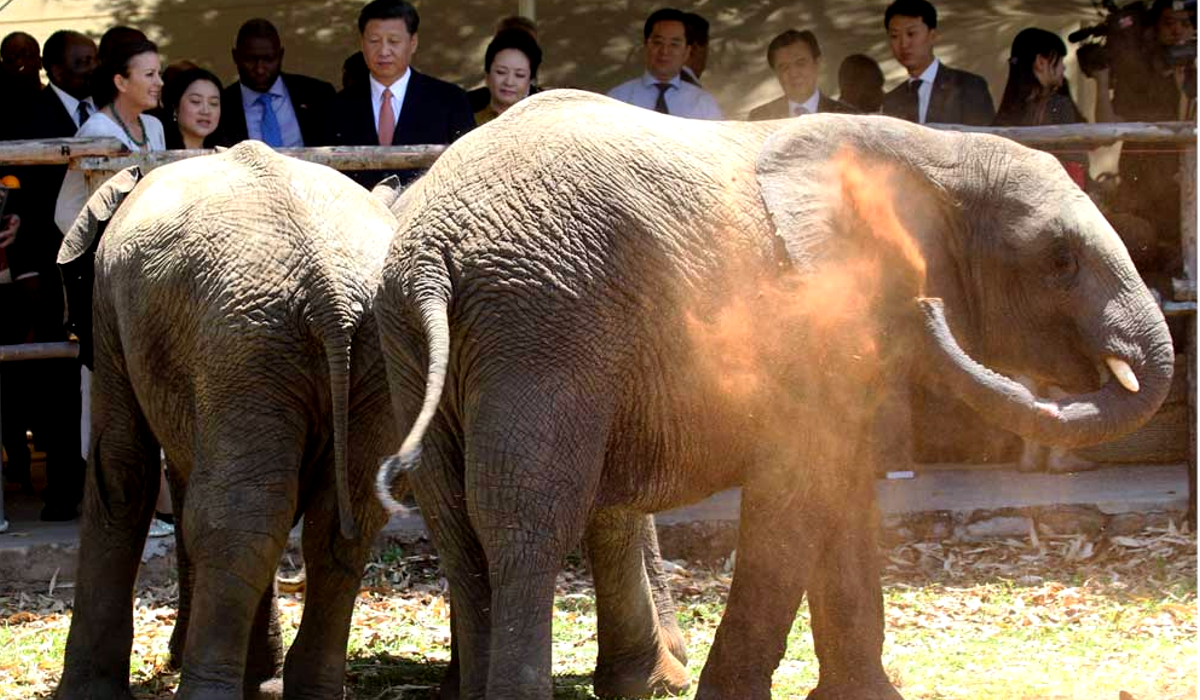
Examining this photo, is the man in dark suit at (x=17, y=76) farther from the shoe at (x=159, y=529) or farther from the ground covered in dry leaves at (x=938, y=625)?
the ground covered in dry leaves at (x=938, y=625)

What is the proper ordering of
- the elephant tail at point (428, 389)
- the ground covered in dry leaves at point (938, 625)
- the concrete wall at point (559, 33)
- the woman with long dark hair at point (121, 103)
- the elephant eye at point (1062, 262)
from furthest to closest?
the concrete wall at point (559, 33) < the woman with long dark hair at point (121, 103) < the ground covered in dry leaves at point (938, 625) < the elephant eye at point (1062, 262) < the elephant tail at point (428, 389)

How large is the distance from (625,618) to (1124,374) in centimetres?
213

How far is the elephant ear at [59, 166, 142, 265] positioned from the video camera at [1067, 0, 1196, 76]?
570cm

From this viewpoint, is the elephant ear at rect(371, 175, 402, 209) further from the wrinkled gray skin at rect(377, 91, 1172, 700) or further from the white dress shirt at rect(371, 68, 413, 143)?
the white dress shirt at rect(371, 68, 413, 143)

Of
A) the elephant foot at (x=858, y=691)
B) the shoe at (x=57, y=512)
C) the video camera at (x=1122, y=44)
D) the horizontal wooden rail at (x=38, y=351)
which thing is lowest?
the elephant foot at (x=858, y=691)

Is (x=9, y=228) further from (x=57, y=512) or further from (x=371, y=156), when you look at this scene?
(x=371, y=156)

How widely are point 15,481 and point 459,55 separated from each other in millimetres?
3806

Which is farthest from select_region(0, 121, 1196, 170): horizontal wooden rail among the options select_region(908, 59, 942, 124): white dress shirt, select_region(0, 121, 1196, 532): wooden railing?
select_region(908, 59, 942, 124): white dress shirt

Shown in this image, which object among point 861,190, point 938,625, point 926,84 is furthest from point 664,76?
point 861,190

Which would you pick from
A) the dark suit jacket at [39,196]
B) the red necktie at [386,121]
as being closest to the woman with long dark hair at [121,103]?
the dark suit jacket at [39,196]

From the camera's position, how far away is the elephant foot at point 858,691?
20.3 feet

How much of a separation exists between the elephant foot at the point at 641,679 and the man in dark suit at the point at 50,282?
12.5 feet

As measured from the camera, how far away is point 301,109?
10008 mm

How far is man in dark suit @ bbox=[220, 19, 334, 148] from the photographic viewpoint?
9820 millimetres
